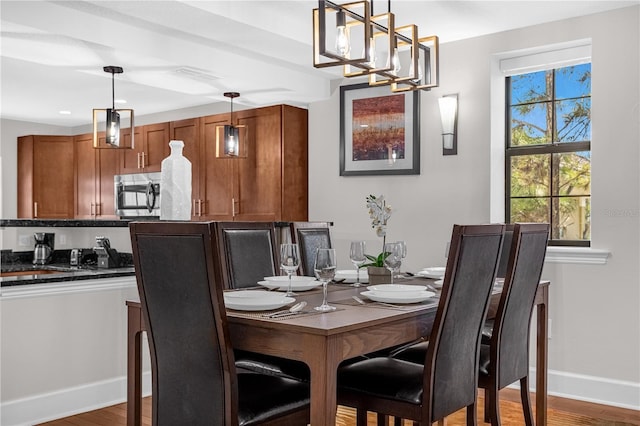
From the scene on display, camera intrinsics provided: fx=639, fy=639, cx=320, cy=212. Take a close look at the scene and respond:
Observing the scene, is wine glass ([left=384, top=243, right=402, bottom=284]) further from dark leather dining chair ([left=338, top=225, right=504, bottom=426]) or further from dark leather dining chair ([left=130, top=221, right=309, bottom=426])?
dark leather dining chair ([left=130, top=221, right=309, bottom=426])

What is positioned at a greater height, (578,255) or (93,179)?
(93,179)

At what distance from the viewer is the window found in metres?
4.04

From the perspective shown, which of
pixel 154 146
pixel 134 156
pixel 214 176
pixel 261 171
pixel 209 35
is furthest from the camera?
pixel 134 156

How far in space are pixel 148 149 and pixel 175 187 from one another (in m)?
2.91

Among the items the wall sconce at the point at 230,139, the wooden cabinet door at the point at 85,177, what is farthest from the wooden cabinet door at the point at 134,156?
the wall sconce at the point at 230,139

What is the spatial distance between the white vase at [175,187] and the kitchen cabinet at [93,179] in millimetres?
3318

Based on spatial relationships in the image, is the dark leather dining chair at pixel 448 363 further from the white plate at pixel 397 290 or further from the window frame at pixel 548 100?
the window frame at pixel 548 100

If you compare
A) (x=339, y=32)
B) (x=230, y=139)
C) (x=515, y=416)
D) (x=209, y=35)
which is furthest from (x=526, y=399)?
(x=230, y=139)

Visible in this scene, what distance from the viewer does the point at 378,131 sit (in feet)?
15.4

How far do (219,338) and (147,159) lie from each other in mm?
4810

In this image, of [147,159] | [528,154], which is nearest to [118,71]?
[147,159]

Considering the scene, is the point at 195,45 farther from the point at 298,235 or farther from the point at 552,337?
the point at 552,337

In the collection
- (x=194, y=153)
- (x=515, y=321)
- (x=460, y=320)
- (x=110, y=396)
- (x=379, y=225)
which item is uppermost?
(x=194, y=153)

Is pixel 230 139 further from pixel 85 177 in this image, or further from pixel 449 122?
pixel 85 177
